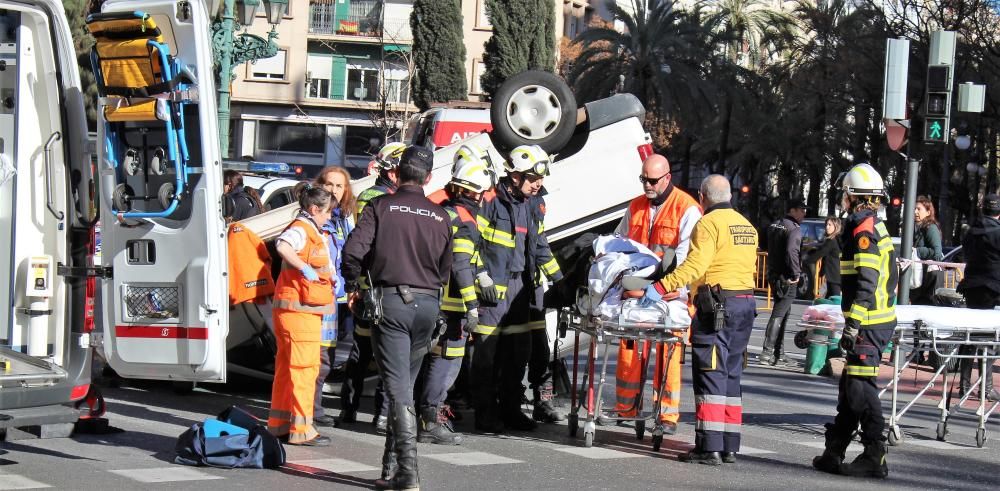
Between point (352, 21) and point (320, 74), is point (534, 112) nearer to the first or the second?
point (320, 74)

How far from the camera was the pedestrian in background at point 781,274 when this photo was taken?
1532cm

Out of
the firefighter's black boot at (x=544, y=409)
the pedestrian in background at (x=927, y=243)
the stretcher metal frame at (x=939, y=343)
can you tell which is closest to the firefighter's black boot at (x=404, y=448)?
the firefighter's black boot at (x=544, y=409)

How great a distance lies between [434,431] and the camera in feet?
29.8

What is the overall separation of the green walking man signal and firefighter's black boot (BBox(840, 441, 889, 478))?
8894mm

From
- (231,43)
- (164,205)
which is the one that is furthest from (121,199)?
(231,43)

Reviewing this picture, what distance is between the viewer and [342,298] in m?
10.1

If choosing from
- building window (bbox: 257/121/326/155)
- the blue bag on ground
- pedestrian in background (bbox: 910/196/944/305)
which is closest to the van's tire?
the blue bag on ground

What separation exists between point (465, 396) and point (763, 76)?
39.0 metres

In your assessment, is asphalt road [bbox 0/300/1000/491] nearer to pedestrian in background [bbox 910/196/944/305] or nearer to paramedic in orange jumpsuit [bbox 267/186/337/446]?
paramedic in orange jumpsuit [bbox 267/186/337/446]

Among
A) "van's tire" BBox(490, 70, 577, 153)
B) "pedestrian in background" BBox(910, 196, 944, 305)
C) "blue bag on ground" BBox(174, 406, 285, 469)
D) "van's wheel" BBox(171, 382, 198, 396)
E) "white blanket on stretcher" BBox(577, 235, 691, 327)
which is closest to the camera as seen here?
"blue bag on ground" BBox(174, 406, 285, 469)

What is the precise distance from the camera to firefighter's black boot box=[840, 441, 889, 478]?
8.54 m

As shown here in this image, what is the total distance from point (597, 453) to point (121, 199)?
343 cm

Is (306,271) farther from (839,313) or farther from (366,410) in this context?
(839,313)

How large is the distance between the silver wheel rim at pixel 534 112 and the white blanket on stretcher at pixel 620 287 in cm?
246
